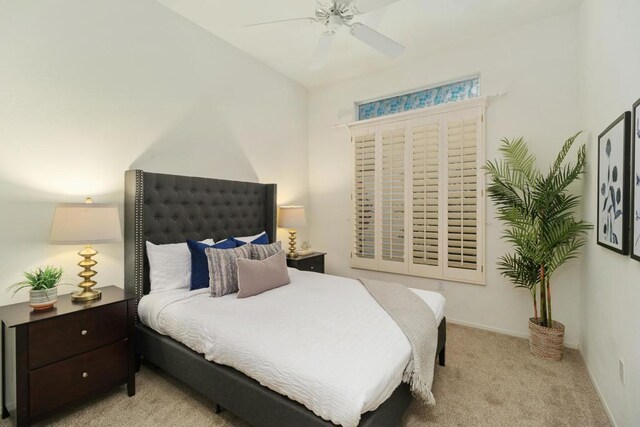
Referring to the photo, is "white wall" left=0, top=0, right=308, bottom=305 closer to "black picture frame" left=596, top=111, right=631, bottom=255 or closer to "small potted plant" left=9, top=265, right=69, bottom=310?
"small potted plant" left=9, top=265, right=69, bottom=310

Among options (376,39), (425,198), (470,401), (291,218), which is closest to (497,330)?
(470,401)

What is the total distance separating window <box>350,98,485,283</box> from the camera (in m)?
3.27

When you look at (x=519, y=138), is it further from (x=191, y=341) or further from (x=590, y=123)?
(x=191, y=341)

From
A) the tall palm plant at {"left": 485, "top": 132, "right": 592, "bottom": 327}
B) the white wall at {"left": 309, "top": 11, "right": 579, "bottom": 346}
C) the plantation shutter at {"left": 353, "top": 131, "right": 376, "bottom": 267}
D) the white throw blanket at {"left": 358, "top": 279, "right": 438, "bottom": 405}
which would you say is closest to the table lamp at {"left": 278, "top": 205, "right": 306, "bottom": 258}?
the plantation shutter at {"left": 353, "top": 131, "right": 376, "bottom": 267}

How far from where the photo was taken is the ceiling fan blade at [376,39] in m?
2.14

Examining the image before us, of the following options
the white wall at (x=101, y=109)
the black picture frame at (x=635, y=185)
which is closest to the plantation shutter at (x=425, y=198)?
the black picture frame at (x=635, y=185)

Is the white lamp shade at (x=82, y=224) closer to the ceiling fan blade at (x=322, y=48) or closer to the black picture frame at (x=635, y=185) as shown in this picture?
the ceiling fan blade at (x=322, y=48)

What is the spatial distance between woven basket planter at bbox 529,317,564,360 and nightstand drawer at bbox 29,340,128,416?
3.29 metres

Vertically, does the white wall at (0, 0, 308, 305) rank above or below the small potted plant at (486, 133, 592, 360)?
above

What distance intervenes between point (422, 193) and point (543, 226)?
1.24m

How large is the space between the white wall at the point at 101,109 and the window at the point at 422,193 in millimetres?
1647

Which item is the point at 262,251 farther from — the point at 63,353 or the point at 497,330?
the point at 497,330

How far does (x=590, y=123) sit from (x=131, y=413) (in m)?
3.96

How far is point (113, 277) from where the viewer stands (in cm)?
247
